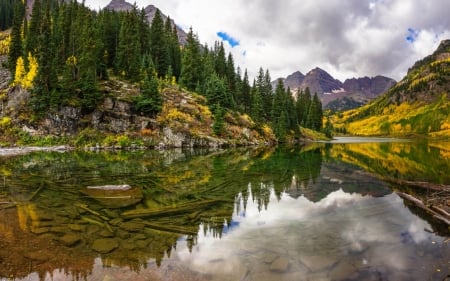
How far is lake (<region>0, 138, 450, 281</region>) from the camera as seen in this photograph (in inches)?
376

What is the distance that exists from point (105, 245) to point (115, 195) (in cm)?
792

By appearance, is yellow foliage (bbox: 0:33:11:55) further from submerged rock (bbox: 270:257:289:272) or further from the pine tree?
submerged rock (bbox: 270:257:289:272)

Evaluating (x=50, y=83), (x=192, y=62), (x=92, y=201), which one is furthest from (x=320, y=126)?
(x=92, y=201)

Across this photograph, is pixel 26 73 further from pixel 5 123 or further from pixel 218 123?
pixel 218 123

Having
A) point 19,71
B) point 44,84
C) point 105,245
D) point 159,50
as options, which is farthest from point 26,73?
point 105,245

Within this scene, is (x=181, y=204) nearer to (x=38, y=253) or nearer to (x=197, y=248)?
(x=197, y=248)

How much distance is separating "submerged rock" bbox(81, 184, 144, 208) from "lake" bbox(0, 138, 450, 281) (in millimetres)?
71

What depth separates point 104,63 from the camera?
71812 millimetres

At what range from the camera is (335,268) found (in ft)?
32.3

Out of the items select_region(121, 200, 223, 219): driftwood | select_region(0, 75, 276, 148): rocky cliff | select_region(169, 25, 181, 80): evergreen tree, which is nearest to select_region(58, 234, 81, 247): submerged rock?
select_region(121, 200, 223, 219): driftwood

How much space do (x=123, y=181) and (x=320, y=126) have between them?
128 meters

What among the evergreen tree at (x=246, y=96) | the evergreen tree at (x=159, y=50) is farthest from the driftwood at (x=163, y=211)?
the evergreen tree at (x=246, y=96)

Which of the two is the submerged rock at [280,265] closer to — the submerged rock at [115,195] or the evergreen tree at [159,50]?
the submerged rock at [115,195]

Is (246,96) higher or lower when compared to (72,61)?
lower
